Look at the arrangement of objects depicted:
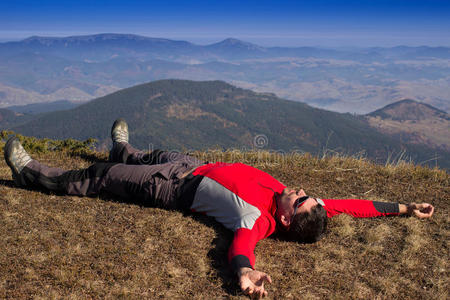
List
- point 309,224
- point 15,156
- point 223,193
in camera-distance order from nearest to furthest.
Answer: point 309,224 → point 223,193 → point 15,156

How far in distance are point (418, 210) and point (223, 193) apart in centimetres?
335

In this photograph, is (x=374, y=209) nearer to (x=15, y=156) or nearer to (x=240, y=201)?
(x=240, y=201)

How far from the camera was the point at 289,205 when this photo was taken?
4.54 metres

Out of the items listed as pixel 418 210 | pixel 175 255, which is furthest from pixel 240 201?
pixel 418 210

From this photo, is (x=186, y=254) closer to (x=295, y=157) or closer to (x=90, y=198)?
(x=90, y=198)

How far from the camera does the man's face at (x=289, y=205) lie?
4480 millimetres

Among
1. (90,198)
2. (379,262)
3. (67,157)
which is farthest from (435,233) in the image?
(67,157)

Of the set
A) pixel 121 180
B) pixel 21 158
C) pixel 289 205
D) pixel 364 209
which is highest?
pixel 21 158

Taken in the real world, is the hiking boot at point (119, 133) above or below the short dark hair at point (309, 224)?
above

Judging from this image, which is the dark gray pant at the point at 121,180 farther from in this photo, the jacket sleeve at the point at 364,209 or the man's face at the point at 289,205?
the jacket sleeve at the point at 364,209

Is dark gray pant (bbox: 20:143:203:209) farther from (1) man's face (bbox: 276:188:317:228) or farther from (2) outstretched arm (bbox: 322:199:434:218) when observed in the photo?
(2) outstretched arm (bbox: 322:199:434:218)

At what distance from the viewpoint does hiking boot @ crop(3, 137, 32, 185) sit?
17.6ft

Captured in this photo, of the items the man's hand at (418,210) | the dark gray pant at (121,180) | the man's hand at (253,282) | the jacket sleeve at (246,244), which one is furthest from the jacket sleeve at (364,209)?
the dark gray pant at (121,180)

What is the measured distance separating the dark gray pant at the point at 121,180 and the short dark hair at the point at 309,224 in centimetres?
181
